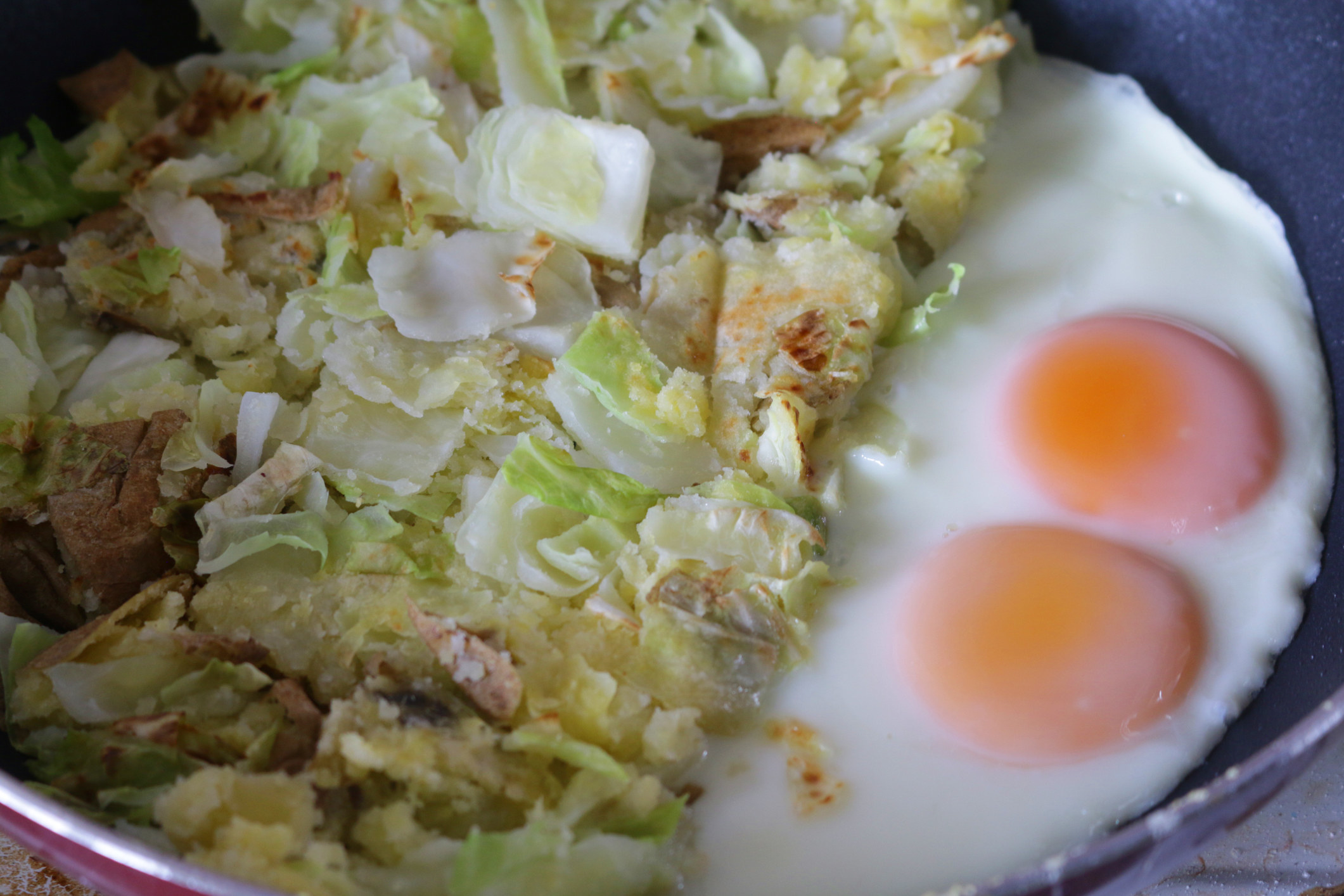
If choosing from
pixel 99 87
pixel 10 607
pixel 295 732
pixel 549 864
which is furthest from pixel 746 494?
pixel 99 87

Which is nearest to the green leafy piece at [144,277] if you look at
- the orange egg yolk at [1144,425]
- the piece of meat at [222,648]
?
the piece of meat at [222,648]

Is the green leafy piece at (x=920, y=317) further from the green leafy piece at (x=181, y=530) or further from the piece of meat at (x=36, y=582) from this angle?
the piece of meat at (x=36, y=582)

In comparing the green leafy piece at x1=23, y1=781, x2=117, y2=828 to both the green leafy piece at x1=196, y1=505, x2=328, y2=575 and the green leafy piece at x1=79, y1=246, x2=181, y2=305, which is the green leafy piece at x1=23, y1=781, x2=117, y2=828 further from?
the green leafy piece at x1=79, y1=246, x2=181, y2=305

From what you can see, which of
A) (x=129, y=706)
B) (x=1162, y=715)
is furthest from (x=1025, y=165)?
(x=129, y=706)

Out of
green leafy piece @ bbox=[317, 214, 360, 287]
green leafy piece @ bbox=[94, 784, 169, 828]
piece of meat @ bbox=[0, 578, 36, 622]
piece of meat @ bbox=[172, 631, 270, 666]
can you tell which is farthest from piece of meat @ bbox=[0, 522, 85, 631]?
green leafy piece @ bbox=[317, 214, 360, 287]

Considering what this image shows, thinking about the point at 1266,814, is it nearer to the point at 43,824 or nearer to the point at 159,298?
the point at 43,824

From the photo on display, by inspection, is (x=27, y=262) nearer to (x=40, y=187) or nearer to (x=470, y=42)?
(x=40, y=187)
